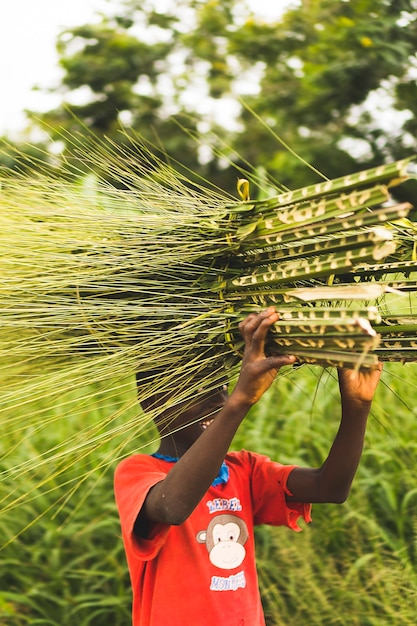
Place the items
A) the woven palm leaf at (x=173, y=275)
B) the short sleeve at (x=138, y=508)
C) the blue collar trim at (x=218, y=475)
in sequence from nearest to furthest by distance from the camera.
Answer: the woven palm leaf at (x=173, y=275)
the short sleeve at (x=138, y=508)
the blue collar trim at (x=218, y=475)

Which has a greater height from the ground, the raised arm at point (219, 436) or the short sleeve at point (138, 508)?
the raised arm at point (219, 436)

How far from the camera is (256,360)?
1337 mm

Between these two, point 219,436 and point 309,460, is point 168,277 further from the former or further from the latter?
point 309,460

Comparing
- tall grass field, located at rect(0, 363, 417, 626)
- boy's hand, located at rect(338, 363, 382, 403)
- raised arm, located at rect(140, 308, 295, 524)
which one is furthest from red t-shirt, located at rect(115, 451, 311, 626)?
tall grass field, located at rect(0, 363, 417, 626)

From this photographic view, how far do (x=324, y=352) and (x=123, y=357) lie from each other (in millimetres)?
531

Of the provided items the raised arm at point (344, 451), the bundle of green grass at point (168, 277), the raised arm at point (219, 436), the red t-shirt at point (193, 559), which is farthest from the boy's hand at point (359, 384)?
the red t-shirt at point (193, 559)

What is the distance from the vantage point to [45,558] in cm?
292

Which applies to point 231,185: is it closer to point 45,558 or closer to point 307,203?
point 45,558

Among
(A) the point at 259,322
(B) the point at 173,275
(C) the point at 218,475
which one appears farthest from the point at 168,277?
(C) the point at 218,475

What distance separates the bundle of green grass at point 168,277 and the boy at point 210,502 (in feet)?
0.41

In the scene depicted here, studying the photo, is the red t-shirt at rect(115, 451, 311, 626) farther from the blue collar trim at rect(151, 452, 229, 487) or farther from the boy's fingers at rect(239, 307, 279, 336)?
the boy's fingers at rect(239, 307, 279, 336)

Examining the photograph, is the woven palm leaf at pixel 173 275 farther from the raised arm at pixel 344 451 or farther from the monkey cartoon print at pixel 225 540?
the monkey cartoon print at pixel 225 540

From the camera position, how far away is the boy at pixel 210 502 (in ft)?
4.68

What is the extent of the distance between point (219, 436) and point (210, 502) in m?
0.33
